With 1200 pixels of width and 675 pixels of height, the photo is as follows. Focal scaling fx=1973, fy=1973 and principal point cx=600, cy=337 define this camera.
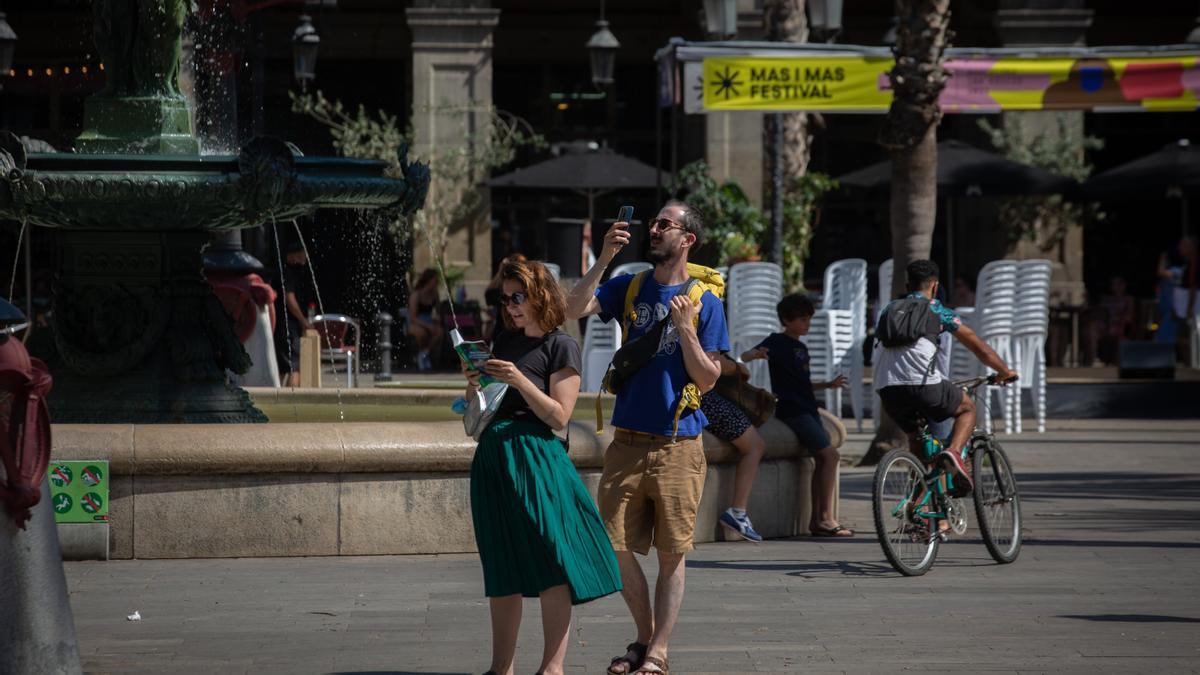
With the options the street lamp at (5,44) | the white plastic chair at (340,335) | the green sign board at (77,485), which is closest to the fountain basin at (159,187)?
the green sign board at (77,485)

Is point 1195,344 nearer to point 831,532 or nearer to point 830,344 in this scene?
point 830,344

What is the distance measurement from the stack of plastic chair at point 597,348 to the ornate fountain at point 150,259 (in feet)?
23.2

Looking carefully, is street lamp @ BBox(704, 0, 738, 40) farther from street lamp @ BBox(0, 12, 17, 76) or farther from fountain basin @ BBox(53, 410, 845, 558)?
fountain basin @ BBox(53, 410, 845, 558)

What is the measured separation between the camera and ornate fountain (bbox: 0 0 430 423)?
10375 millimetres

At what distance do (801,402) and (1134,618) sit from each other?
3.04 m

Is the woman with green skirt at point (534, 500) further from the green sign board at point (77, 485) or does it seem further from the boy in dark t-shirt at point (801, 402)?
the boy in dark t-shirt at point (801, 402)

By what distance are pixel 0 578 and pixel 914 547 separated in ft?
17.0

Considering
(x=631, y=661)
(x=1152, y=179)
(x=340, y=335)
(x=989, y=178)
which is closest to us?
(x=631, y=661)

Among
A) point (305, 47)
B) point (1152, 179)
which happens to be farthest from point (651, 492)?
point (1152, 179)

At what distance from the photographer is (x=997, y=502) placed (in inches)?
400

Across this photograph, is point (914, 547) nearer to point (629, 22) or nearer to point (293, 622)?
point (293, 622)

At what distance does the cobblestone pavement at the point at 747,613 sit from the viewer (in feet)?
24.4

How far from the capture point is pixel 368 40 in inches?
1266

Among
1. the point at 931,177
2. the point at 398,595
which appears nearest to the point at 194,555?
the point at 398,595
